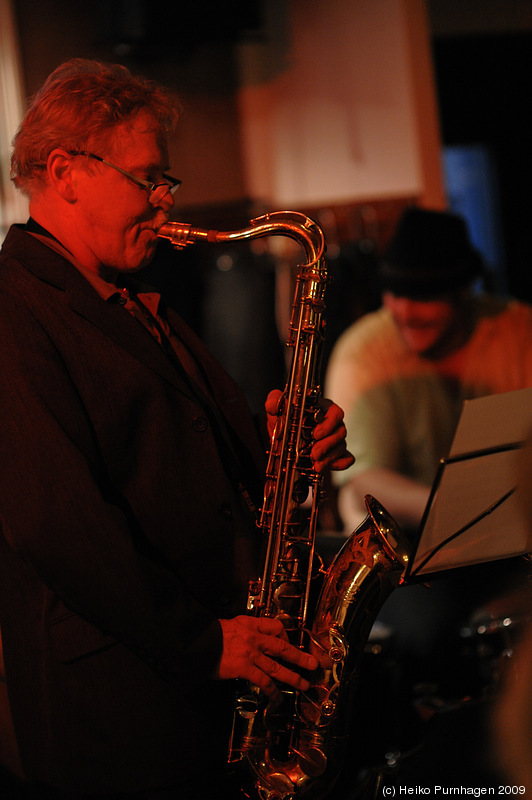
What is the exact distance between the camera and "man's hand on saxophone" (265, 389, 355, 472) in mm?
1646

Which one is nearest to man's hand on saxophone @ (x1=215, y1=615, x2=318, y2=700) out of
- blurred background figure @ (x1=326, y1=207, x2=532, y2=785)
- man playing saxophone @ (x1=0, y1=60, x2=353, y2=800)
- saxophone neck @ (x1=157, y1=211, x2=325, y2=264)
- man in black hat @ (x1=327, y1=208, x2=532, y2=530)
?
man playing saxophone @ (x1=0, y1=60, x2=353, y2=800)

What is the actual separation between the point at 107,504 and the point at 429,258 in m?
2.10

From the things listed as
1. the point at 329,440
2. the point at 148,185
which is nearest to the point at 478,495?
the point at 329,440

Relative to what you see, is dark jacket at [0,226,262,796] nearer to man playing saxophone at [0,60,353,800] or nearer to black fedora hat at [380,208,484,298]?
man playing saxophone at [0,60,353,800]

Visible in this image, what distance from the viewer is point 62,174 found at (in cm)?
151

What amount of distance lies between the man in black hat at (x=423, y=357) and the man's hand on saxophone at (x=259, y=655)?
156 centimetres

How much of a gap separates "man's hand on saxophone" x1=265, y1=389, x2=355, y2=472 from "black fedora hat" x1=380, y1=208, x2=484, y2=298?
1513 millimetres

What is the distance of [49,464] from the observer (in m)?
1.30

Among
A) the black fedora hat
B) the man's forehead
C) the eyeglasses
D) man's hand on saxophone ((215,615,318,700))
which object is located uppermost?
the man's forehead

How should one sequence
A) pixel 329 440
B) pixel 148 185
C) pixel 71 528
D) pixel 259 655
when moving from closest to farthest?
pixel 71 528, pixel 259 655, pixel 148 185, pixel 329 440

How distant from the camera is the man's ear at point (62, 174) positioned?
1495mm

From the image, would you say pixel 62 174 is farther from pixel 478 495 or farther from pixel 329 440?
pixel 478 495

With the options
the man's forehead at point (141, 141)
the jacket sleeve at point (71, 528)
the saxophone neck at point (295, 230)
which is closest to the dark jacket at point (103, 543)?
the jacket sleeve at point (71, 528)

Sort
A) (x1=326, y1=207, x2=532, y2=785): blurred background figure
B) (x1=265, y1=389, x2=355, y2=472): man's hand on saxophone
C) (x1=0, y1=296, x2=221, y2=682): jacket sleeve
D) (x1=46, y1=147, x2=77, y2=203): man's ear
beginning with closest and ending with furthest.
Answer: (x1=0, y1=296, x2=221, y2=682): jacket sleeve, (x1=46, y1=147, x2=77, y2=203): man's ear, (x1=265, y1=389, x2=355, y2=472): man's hand on saxophone, (x1=326, y1=207, x2=532, y2=785): blurred background figure
